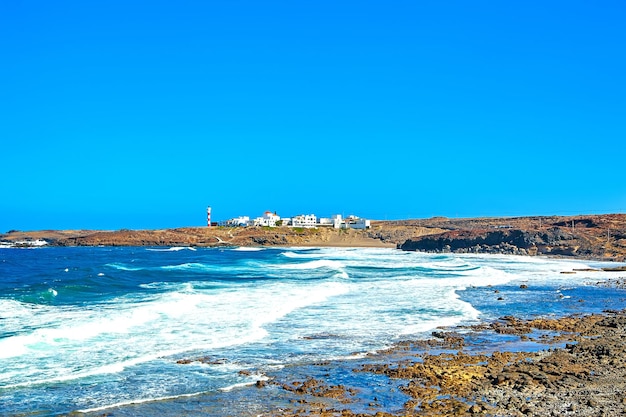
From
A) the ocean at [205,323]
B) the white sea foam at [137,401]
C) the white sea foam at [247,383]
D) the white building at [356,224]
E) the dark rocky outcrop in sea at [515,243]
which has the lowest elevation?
the white sea foam at [137,401]

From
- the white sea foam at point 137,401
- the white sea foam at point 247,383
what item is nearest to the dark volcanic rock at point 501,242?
the white sea foam at point 247,383

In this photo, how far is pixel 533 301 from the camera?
92.1 feet

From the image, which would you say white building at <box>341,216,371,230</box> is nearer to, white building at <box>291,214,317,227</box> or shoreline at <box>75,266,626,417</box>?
white building at <box>291,214,317,227</box>

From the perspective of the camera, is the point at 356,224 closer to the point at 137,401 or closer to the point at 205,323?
the point at 205,323

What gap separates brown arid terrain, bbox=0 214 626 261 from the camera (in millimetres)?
67312

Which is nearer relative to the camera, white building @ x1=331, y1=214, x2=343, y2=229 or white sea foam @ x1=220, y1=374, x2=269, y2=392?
white sea foam @ x1=220, y1=374, x2=269, y2=392

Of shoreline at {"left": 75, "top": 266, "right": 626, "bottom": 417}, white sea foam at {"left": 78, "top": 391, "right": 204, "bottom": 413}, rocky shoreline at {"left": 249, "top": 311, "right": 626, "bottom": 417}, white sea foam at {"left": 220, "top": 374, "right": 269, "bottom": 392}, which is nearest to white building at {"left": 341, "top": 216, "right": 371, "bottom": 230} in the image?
shoreline at {"left": 75, "top": 266, "right": 626, "bottom": 417}

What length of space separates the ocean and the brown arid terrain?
26.8 metres

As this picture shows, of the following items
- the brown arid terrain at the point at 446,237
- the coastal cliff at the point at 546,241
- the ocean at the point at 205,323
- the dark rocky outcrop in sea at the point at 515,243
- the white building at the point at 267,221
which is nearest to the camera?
the ocean at the point at 205,323

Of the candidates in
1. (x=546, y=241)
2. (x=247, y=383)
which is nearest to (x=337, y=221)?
(x=546, y=241)

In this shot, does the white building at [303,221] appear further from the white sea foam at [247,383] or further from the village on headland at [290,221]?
the white sea foam at [247,383]

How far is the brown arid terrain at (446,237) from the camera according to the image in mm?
67312

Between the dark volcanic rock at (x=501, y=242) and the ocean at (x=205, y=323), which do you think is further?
the dark volcanic rock at (x=501, y=242)

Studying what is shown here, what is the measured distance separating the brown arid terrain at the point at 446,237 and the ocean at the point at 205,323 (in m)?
26.8
